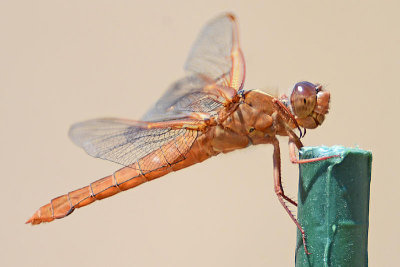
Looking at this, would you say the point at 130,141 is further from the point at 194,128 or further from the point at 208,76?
the point at 208,76

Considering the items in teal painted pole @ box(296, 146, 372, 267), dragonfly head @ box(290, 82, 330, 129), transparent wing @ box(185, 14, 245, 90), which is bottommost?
teal painted pole @ box(296, 146, 372, 267)

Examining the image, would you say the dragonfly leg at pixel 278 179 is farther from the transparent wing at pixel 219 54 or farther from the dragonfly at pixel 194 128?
the transparent wing at pixel 219 54

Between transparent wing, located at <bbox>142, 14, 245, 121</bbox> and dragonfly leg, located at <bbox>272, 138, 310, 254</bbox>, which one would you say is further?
transparent wing, located at <bbox>142, 14, 245, 121</bbox>

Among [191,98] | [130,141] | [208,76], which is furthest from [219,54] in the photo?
[130,141]

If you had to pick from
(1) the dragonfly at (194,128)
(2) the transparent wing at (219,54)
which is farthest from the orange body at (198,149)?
(2) the transparent wing at (219,54)

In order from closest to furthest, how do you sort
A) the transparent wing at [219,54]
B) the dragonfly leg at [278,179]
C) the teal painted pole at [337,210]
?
the teal painted pole at [337,210]
the dragonfly leg at [278,179]
the transparent wing at [219,54]

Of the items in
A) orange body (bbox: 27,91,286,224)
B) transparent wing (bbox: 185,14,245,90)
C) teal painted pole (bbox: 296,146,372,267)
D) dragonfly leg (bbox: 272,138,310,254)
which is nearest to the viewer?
teal painted pole (bbox: 296,146,372,267)

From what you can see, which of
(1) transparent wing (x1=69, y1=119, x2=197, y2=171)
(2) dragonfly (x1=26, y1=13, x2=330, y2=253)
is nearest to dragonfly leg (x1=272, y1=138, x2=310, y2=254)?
(2) dragonfly (x1=26, y1=13, x2=330, y2=253)

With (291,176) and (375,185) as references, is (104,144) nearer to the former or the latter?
(291,176)

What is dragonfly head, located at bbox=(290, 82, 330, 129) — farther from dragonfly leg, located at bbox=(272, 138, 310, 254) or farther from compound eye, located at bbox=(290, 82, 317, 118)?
dragonfly leg, located at bbox=(272, 138, 310, 254)
